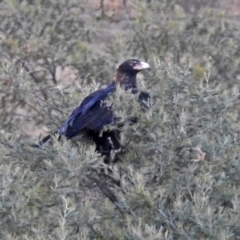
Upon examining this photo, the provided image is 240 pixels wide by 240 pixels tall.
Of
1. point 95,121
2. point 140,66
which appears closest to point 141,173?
point 95,121

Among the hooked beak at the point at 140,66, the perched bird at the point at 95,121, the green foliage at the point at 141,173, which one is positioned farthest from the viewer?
the hooked beak at the point at 140,66

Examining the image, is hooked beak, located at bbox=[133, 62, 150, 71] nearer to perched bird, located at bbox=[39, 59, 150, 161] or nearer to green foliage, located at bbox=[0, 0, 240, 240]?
green foliage, located at bbox=[0, 0, 240, 240]

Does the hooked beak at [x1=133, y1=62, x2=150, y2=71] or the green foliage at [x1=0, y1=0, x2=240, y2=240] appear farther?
the hooked beak at [x1=133, y1=62, x2=150, y2=71]

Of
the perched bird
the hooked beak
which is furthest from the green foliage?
the hooked beak

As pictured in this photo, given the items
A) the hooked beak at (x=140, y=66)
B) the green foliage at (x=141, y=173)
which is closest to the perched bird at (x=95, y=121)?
the green foliage at (x=141, y=173)

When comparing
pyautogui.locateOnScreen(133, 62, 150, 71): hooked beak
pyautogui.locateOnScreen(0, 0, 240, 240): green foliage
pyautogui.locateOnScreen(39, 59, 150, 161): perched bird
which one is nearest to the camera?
pyautogui.locateOnScreen(0, 0, 240, 240): green foliage

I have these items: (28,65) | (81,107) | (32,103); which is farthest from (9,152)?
(28,65)

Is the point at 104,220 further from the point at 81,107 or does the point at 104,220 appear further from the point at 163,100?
the point at 81,107

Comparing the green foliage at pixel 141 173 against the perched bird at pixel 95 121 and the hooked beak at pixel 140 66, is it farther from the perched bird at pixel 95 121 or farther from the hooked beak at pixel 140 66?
the hooked beak at pixel 140 66

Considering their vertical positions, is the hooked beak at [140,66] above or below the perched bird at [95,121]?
below

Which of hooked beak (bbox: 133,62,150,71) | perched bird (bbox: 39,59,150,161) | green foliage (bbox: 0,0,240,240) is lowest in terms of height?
hooked beak (bbox: 133,62,150,71)

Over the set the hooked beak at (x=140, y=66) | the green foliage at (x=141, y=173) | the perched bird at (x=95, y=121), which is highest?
the green foliage at (x=141, y=173)

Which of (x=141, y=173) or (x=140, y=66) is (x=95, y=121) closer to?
(x=141, y=173)

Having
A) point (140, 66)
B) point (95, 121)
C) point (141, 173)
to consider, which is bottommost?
point (140, 66)
